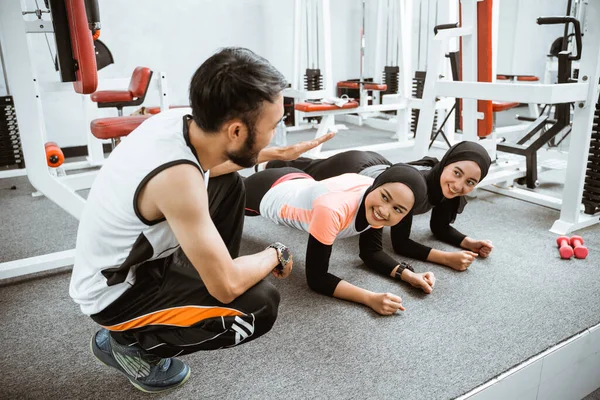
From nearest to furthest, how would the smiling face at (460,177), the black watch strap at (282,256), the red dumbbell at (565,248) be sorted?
the black watch strap at (282,256) → the smiling face at (460,177) → the red dumbbell at (565,248)

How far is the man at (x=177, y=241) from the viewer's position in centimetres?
93

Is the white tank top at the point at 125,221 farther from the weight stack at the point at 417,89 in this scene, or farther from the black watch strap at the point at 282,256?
the weight stack at the point at 417,89

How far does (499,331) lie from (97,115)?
3.57 metres

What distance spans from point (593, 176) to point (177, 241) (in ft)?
7.53

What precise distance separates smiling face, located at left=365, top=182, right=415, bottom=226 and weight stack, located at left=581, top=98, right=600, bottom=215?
1388 millimetres

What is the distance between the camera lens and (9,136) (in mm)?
3717

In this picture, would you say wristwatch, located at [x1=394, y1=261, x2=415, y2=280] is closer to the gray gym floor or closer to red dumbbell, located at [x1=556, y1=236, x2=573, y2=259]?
the gray gym floor

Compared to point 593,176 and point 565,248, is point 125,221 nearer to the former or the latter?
point 565,248

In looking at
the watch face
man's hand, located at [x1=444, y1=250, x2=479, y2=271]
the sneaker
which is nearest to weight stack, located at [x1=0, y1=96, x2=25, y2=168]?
the sneaker

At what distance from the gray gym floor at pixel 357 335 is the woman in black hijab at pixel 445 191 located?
6 centimetres

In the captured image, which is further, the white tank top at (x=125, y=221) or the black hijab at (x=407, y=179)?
the black hijab at (x=407, y=179)

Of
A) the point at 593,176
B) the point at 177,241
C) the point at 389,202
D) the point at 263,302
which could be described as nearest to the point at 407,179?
the point at 389,202

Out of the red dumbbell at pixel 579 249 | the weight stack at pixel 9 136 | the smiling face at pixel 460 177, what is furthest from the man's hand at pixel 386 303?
the weight stack at pixel 9 136

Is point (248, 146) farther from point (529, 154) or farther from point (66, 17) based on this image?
point (529, 154)
